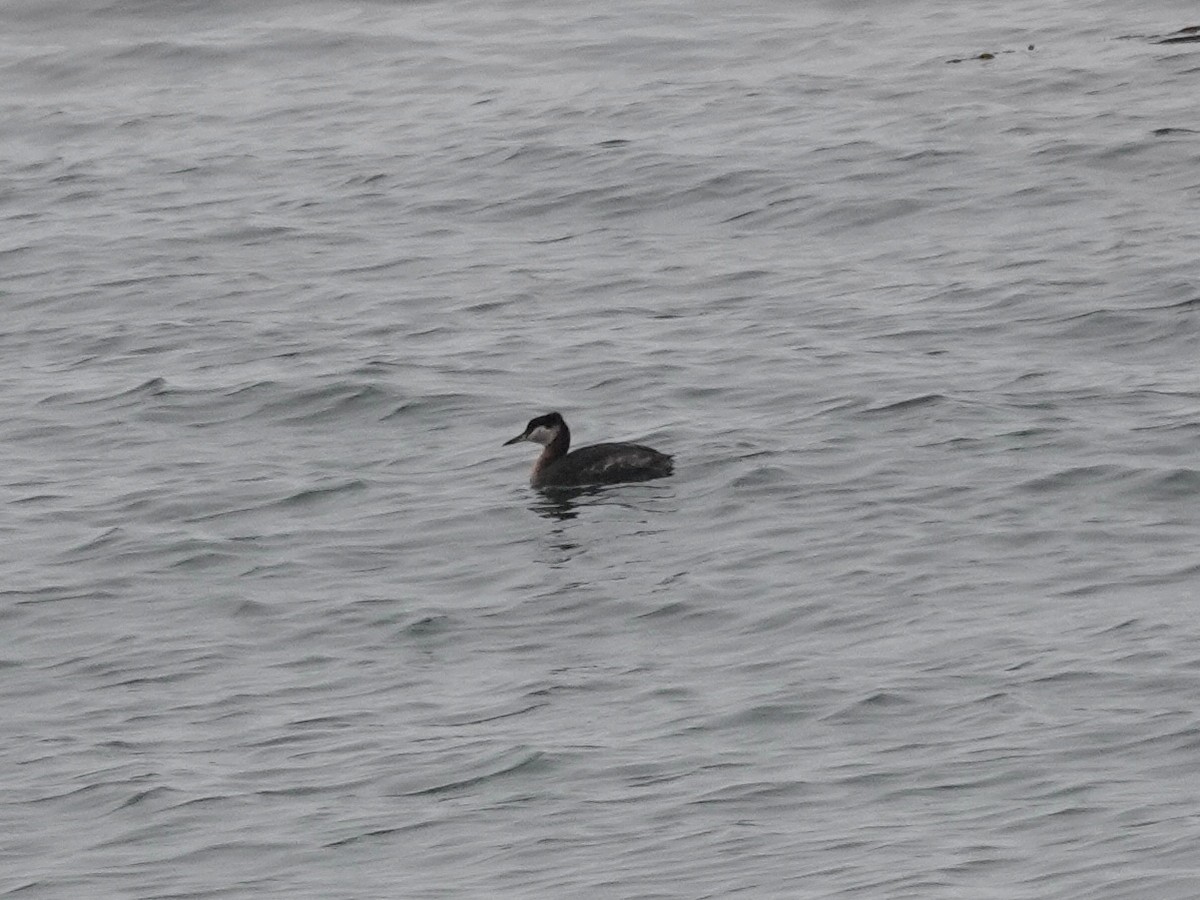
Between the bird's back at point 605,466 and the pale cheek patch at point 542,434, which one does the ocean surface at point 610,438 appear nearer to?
the bird's back at point 605,466

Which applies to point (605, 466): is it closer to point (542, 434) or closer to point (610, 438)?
point (542, 434)

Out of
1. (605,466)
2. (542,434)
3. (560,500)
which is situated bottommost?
(560,500)

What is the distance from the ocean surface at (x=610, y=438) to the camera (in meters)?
13.1

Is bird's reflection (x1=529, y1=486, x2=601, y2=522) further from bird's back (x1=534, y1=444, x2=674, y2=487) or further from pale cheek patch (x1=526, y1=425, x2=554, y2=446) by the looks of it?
pale cheek patch (x1=526, y1=425, x2=554, y2=446)

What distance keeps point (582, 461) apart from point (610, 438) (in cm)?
140

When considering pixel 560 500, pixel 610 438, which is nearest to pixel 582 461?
A: pixel 560 500

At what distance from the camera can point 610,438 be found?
67.9ft

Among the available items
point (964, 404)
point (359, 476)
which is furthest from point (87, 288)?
point (964, 404)

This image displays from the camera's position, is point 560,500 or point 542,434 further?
point 542,434

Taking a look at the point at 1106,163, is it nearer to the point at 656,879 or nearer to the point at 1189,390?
the point at 1189,390

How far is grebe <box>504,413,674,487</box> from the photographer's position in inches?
750

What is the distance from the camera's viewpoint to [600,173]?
27.6m

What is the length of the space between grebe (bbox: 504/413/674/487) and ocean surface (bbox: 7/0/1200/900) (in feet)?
0.48

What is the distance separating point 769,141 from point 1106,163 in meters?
3.72
